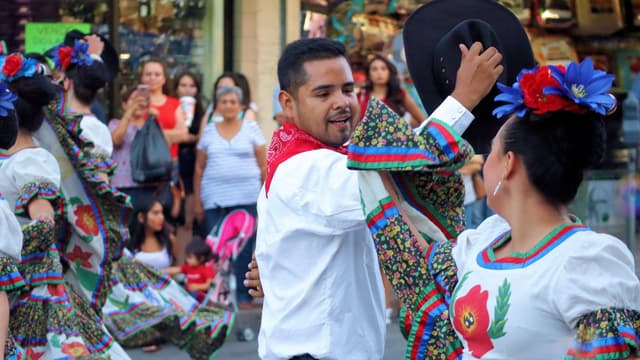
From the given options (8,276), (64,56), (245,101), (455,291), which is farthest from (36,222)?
(245,101)

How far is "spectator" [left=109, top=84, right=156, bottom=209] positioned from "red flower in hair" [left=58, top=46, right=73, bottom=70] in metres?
1.87

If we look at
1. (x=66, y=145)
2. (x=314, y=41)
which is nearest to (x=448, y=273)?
(x=314, y=41)

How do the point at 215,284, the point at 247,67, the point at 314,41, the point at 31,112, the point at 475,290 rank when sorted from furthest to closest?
the point at 247,67 → the point at 215,284 → the point at 31,112 → the point at 314,41 → the point at 475,290

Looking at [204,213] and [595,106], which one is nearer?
[595,106]

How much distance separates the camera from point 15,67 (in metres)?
6.07

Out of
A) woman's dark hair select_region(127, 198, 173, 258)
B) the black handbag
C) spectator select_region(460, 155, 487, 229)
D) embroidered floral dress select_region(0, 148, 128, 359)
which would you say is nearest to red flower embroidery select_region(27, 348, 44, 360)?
embroidered floral dress select_region(0, 148, 128, 359)

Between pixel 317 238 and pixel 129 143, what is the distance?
20.0ft

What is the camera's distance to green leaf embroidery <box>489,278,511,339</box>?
298cm

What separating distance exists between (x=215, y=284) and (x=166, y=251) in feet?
1.85

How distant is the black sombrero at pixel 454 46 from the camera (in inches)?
133

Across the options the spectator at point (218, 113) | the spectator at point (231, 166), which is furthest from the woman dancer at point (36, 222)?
the spectator at point (218, 113)

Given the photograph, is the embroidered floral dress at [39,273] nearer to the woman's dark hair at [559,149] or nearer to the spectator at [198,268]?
the spectator at [198,268]

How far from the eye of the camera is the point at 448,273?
127 inches

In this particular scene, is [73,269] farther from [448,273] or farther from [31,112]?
[448,273]
